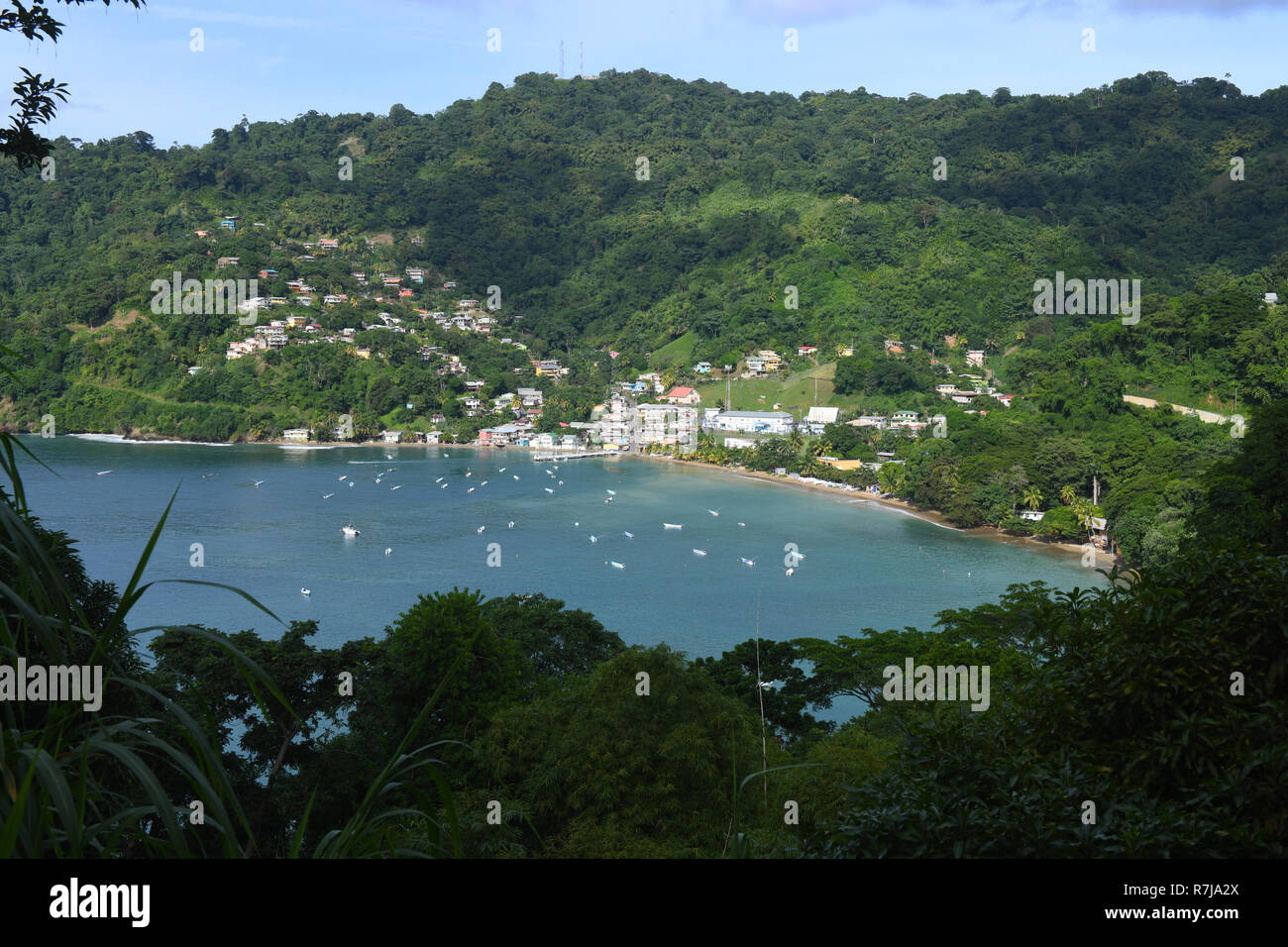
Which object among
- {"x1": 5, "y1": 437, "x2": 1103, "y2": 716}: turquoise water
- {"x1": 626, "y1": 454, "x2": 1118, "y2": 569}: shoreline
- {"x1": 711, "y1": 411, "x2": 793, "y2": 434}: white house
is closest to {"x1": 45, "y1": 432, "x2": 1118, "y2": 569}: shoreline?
{"x1": 626, "y1": 454, "x2": 1118, "y2": 569}: shoreline

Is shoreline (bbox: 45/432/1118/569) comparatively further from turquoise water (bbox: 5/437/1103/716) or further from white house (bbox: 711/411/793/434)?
white house (bbox: 711/411/793/434)

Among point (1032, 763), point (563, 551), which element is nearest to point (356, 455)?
point (563, 551)

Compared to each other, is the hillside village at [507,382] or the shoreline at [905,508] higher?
the hillside village at [507,382]

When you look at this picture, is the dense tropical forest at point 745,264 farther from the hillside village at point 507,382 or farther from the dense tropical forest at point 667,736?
the dense tropical forest at point 667,736

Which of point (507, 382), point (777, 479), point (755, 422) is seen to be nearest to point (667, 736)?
point (777, 479)

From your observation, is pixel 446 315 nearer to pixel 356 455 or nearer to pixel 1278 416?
pixel 356 455

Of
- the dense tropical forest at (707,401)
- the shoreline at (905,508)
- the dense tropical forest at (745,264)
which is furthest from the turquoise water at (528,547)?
the dense tropical forest at (745,264)

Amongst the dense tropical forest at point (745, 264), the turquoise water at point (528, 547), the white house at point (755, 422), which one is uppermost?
the dense tropical forest at point (745, 264)

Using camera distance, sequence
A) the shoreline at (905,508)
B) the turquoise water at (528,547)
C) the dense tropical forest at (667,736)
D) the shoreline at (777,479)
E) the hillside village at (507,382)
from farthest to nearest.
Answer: the hillside village at (507,382)
the shoreline at (777,479)
the shoreline at (905,508)
the turquoise water at (528,547)
the dense tropical forest at (667,736)
